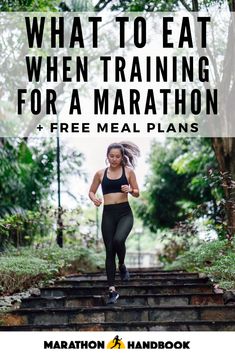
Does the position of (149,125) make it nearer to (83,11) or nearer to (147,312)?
(83,11)

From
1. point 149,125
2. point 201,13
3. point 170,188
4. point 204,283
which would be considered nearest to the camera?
point 204,283

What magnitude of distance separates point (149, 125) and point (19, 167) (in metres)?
3.22

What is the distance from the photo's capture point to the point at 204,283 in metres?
7.68

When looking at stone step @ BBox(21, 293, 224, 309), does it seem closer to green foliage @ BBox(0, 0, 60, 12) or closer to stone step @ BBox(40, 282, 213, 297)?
stone step @ BBox(40, 282, 213, 297)

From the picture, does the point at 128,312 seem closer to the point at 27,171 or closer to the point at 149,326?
the point at 149,326

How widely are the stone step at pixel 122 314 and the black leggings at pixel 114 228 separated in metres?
0.55

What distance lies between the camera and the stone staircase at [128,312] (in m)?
5.21

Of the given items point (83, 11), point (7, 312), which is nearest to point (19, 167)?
point (83, 11)

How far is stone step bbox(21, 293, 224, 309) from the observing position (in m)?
6.47

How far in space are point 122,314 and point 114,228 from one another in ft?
3.02

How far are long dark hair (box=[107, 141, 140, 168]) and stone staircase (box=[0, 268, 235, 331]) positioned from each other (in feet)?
4.76

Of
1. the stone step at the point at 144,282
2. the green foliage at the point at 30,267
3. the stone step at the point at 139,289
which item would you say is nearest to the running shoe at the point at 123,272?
the stone step at the point at 139,289
